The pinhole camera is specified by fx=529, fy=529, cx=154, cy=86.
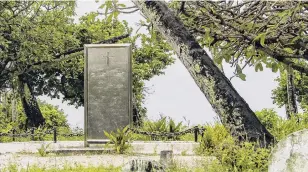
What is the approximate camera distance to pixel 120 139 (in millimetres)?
11250

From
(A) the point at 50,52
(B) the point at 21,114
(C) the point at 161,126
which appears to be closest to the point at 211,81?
(C) the point at 161,126

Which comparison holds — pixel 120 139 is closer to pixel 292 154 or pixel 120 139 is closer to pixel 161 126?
pixel 161 126

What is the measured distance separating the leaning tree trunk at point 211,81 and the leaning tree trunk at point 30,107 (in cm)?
1707

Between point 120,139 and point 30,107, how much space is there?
39.8ft

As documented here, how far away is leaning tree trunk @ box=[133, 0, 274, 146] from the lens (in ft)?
19.3

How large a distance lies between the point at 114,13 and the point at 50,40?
1456cm

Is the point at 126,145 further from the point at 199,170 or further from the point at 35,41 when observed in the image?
the point at 35,41

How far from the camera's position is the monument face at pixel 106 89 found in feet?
39.3

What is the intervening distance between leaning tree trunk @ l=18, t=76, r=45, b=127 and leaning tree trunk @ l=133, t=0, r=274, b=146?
17070 millimetres

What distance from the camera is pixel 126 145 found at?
36.4 ft

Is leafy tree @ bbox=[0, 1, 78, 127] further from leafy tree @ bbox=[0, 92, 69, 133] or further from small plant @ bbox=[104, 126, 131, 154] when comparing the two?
small plant @ bbox=[104, 126, 131, 154]

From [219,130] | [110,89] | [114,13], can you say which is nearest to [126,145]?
[110,89]

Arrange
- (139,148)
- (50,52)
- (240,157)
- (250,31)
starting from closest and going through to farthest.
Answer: (250,31) < (240,157) < (139,148) < (50,52)

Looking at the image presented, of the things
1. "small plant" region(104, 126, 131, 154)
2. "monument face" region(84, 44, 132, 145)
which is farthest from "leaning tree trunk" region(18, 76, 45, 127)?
"small plant" region(104, 126, 131, 154)
